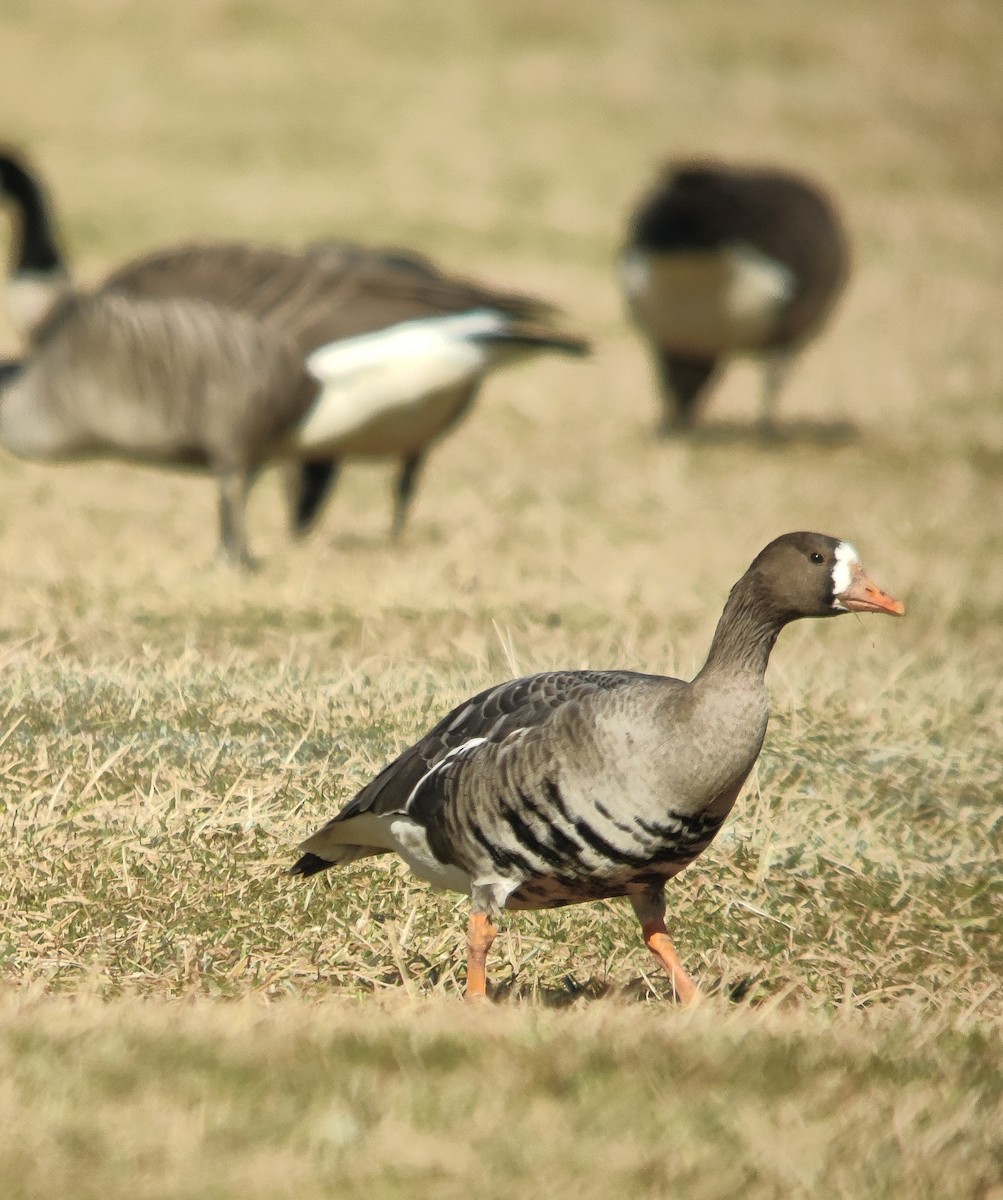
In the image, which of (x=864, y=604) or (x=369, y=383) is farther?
(x=369, y=383)

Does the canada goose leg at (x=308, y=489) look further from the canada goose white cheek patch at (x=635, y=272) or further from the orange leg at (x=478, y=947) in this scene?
the orange leg at (x=478, y=947)

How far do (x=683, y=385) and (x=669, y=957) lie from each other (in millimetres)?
10218

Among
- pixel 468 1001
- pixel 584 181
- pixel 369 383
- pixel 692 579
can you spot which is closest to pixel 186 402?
pixel 369 383

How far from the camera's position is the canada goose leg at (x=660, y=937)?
439 centimetres

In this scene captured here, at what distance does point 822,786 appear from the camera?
5.66m

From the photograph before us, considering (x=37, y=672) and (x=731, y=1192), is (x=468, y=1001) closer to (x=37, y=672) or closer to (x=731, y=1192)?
(x=731, y=1192)

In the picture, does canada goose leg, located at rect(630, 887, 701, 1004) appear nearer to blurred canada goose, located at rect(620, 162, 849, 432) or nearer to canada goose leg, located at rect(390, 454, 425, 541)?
canada goose leg, located at rect(390, 454, 425, 541)

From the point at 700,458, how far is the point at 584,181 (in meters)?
12.9

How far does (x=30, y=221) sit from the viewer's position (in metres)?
9.70

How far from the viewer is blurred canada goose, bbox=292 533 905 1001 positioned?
13.4ft

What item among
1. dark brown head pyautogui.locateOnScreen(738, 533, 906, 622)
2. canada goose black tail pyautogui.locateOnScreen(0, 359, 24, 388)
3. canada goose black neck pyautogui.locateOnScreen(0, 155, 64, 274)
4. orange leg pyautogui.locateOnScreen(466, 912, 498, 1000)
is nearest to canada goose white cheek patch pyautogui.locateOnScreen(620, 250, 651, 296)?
canada goose black neck pyautogui.locateOnScreen(0, 155, 64, 274)

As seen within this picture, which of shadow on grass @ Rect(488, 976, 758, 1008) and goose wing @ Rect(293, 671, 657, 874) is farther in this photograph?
shadow on grass @ Rect(488, 976, 758, 1008)

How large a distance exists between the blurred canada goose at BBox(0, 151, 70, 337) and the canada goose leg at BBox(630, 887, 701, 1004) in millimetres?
5928

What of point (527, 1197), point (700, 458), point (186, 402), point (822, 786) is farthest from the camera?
point (700, 458)
